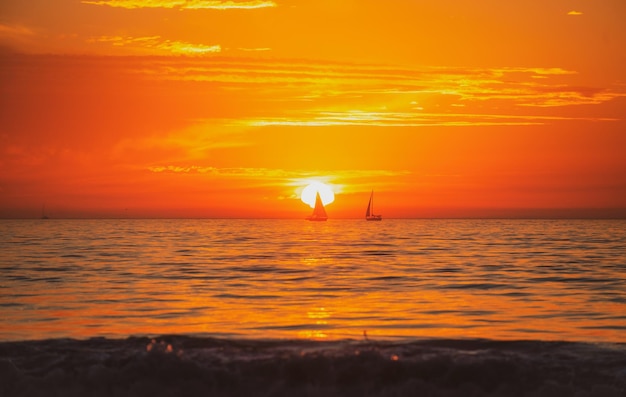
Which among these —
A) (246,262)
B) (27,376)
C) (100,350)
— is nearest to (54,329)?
(100,350)

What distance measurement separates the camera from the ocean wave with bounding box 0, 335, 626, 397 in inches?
584

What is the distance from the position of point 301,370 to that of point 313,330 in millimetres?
5210

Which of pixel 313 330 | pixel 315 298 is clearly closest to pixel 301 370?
pixel 313 330

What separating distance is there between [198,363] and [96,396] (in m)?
2.39

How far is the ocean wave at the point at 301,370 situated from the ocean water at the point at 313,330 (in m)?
0.04

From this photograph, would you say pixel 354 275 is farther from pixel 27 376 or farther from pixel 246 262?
pixel 27 376

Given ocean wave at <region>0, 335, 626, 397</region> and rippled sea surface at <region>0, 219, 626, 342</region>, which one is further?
rippled sea surface at <region>0, 219, 626, 342</region>

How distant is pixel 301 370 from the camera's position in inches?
633

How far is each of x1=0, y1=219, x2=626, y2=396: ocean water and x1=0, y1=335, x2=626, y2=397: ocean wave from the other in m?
0.04

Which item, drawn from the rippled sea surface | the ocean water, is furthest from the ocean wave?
the rippled sea surface

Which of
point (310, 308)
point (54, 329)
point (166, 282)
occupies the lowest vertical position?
point (54, 329)

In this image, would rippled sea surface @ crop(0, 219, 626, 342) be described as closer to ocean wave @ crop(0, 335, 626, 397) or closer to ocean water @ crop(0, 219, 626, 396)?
ocean water @ crop(0, 219, 626, 396)

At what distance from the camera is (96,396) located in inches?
570

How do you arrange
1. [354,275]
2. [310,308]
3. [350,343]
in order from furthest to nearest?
[354,275] → [310,308] → [350,343]
